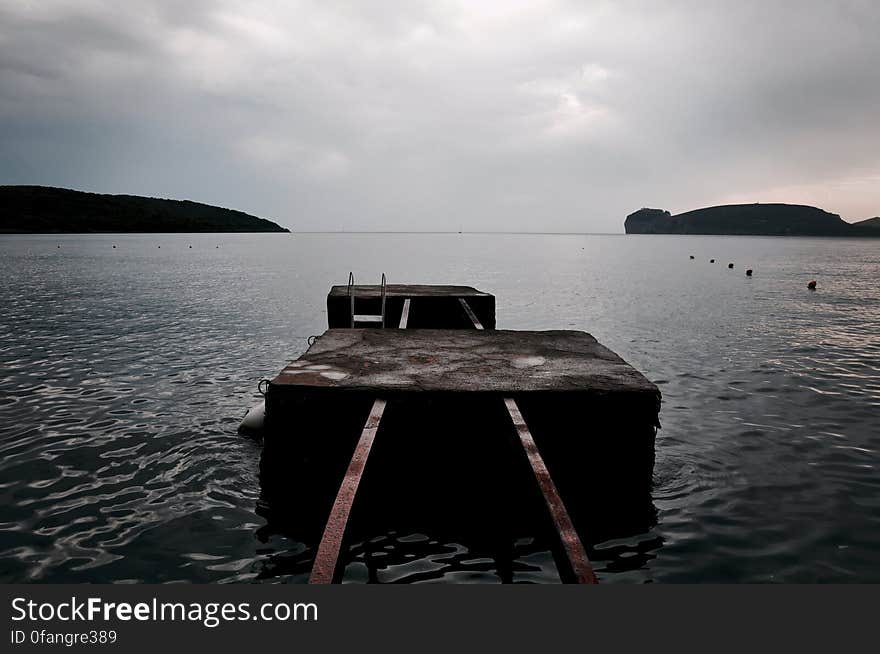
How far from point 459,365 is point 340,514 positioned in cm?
402

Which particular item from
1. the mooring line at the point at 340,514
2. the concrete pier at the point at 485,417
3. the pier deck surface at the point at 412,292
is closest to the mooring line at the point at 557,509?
the concrete pier at the point at 485,417

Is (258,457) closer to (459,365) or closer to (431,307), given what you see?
(459,365)

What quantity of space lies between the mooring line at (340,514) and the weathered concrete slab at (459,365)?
87 centimetres

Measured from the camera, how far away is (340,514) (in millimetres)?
5238

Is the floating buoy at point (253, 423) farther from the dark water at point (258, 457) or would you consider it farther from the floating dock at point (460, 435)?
the floating dock at point (460, 435)

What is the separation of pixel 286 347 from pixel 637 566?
54.2 feet

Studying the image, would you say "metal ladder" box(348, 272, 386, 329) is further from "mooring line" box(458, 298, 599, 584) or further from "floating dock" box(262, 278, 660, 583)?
"mooring line" box(458, 298, 599, 584)

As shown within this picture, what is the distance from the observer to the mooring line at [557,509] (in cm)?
449

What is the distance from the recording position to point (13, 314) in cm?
2605

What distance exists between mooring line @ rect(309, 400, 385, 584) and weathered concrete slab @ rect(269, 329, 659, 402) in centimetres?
87

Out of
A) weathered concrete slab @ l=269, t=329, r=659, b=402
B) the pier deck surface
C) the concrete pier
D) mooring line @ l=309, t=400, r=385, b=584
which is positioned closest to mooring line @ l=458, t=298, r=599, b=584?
the concrete pier

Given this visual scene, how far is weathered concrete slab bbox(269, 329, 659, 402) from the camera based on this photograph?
24.9 feet

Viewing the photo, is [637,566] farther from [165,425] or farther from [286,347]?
[286,347]

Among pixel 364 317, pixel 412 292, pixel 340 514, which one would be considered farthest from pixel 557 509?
pixel 412 292
